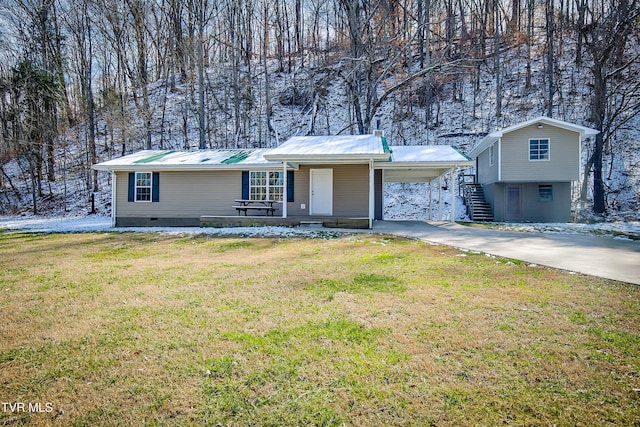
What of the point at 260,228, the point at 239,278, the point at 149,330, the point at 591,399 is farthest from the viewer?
the point at 260,228

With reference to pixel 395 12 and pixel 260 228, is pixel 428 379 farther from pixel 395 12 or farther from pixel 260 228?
pixel 395 12

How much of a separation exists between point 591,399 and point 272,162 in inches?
472

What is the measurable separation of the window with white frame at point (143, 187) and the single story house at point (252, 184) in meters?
0.04

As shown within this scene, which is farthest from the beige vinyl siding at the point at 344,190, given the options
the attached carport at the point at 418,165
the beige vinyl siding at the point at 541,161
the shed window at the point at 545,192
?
the shed window at the point at 545,192

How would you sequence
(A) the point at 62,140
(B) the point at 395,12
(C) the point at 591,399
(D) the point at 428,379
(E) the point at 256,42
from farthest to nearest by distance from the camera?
(E) the point at 256,42 < (A) the point at 62,140 < (B) the point at 395,12 < (D) the point at 428,379 < (C) the point at 591,399

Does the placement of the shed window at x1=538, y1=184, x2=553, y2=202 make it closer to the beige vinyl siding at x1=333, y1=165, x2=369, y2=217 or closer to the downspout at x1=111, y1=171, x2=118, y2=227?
the beige vinyl siding at x1=333, y1=165, x2=369, y2=217

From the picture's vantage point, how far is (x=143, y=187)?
45.6 ft

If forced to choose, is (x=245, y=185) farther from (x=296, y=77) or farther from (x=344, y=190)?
(x=296, y=77)

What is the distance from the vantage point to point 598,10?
22031mm

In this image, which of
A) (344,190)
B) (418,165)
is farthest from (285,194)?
(418,165)

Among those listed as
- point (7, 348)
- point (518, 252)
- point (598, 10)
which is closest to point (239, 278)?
point (7, 348)

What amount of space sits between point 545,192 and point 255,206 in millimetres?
13779

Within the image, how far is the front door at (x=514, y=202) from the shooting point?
1672 centimetres

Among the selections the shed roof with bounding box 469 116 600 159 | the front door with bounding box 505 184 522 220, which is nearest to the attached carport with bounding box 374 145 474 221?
the shed roof with bounding box 469 116 600 159
